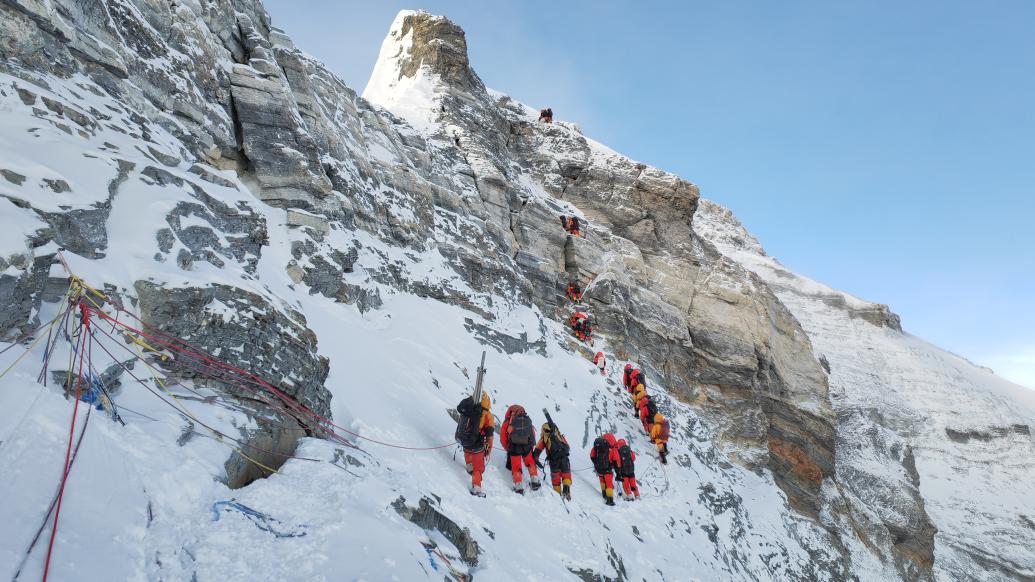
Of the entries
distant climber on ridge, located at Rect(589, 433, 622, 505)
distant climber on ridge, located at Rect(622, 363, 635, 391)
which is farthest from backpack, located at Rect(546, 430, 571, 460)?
distant climber on ridge, located at Rect(622, 363, 635, 391)

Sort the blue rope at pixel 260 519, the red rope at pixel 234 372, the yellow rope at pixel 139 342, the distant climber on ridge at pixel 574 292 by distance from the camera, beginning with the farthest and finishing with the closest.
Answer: the distant climber on ridge at pixel 574 292, the red rope at pixel 234 372, the yellow rope at pixel 139 342, the blue rope at pixel 260 519

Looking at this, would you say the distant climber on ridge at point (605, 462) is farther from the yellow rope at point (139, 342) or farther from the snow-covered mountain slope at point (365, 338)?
the yellow rope at point (139, 342)

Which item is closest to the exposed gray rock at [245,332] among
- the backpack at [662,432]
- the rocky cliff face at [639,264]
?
the backpack at [662,432]

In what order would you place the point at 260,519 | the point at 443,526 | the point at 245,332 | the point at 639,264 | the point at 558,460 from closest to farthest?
the point at 260,519
the point at 443,526
the point at 245,332
the point at 558,460
the point at 639,264

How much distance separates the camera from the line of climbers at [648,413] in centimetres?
1612

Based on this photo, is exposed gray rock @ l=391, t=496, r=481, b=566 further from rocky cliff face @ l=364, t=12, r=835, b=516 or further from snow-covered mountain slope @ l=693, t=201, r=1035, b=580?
snow-covered mountain slope @ l=693, t=201, r=1035, b=580

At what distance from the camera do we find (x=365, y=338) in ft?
39.2

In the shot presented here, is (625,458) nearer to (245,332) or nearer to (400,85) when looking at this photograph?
(245,332)

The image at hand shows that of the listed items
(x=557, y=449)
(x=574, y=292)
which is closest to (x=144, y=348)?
(x=557, y=449)

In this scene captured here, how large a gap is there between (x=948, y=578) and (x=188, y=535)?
37068mm

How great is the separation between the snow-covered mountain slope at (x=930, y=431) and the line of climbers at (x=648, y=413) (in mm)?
15614

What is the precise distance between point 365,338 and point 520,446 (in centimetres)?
433

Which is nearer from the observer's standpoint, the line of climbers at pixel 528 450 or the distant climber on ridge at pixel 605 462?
the line of climbers at pixel 528 450

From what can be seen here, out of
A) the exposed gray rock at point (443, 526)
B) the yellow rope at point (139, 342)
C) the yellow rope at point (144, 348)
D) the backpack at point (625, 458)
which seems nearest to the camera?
the yellow rope at point (144, 348)
